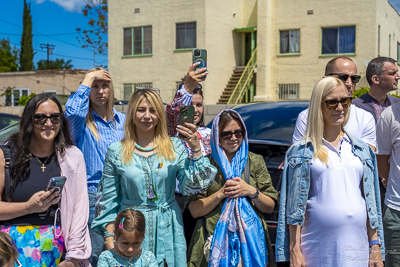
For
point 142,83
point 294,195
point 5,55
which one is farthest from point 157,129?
point 5,55

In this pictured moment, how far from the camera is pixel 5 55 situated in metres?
56.2

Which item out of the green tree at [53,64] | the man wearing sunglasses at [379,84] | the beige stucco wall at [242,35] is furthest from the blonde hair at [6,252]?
the green tree at [53,64]

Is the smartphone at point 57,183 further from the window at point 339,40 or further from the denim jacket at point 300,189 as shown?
the window at point 339,40

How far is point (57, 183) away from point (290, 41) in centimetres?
2308

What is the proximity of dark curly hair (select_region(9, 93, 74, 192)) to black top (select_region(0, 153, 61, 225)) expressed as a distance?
37 millimetres

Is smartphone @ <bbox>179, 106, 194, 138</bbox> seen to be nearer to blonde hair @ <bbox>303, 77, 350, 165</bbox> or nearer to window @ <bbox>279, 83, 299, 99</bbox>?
blonde hair @ <bbox>303, 77, 350, 165</bbox>

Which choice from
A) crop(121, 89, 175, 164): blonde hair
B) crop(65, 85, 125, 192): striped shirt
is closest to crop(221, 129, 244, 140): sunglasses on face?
crop(121, 89, 175, 164): blonde hair

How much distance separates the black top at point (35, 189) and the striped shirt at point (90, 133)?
60 centimetres

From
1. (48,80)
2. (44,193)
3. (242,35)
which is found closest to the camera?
(44,193)

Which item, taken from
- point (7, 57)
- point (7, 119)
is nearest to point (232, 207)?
point (7, 119)

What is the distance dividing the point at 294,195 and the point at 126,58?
24.8 metres

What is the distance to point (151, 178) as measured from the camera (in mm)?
3676

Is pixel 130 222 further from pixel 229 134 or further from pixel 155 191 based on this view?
pixel 229 134

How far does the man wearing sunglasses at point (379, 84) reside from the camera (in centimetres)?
473
